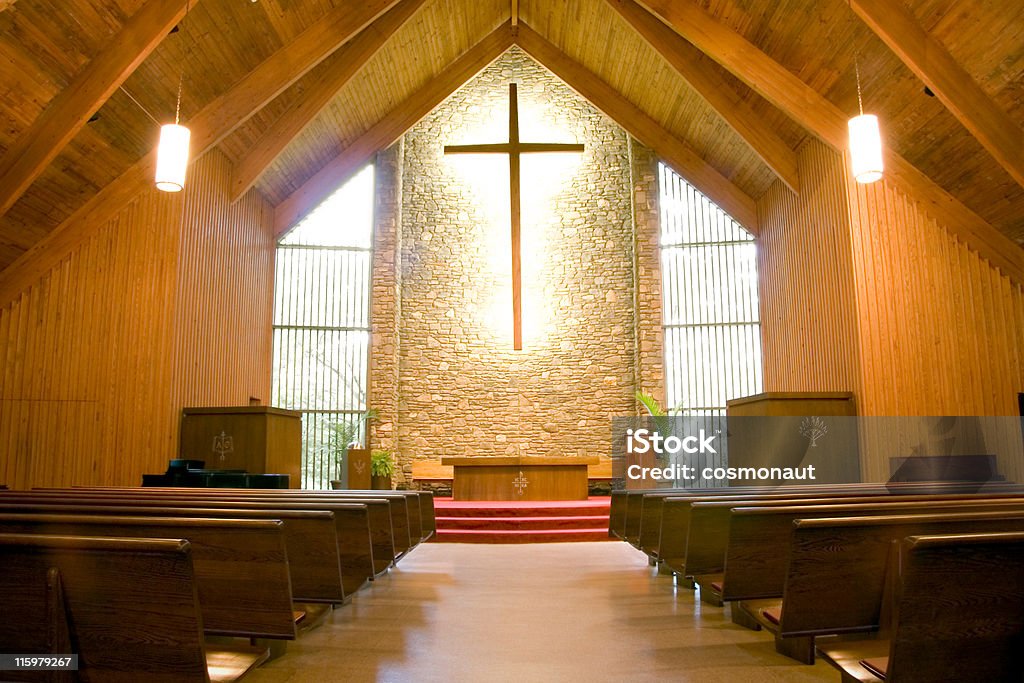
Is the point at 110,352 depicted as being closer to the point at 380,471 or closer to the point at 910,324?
the point at 380,471

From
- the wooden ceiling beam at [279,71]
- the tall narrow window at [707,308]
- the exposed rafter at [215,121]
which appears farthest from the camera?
the tall narrow window at [707,308]

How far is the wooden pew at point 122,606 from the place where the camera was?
1.56 meters

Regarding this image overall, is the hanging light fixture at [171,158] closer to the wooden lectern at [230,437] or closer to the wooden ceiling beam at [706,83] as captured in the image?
the wooden lectern at [230,437]

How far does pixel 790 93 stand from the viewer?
7.73 meters

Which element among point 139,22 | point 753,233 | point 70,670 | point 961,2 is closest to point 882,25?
point 961,2

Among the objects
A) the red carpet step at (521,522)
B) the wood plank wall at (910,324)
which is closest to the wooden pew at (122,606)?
the red carpet step at (521,522)

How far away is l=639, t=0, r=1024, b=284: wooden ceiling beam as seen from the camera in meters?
7.66

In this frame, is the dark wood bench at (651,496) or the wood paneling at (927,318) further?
the wood paneling at (927,318)

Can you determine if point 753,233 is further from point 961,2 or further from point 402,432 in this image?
point 402,432

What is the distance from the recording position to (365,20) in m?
7.98

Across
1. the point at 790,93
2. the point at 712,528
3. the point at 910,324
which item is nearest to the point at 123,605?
the point at 712,528

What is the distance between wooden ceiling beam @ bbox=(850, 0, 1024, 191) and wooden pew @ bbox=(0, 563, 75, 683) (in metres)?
6.95

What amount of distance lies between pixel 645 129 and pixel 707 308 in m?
3.07

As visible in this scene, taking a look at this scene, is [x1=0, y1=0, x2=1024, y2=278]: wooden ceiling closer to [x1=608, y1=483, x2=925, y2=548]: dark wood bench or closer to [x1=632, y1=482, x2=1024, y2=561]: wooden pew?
[x1=632, y1=482, x2=1024, y2=561]: wooden pew
